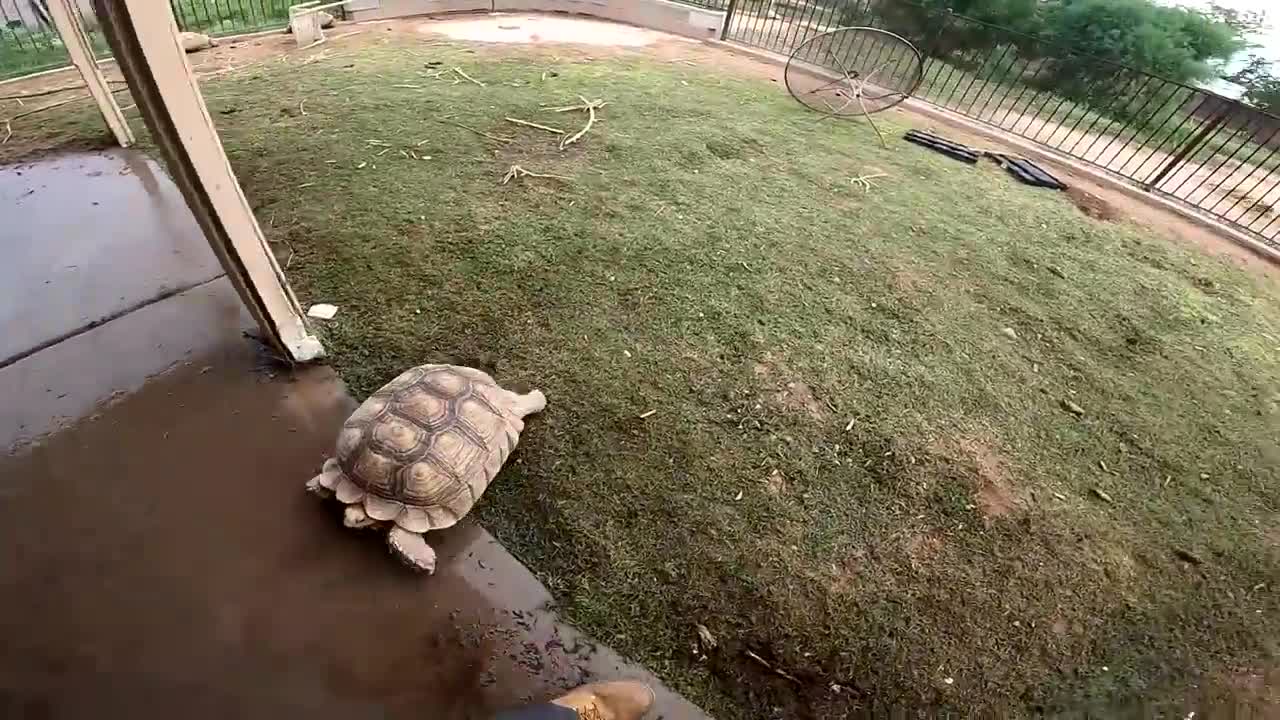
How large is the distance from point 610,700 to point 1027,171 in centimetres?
644

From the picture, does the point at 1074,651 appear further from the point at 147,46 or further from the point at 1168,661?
the point at 147,46

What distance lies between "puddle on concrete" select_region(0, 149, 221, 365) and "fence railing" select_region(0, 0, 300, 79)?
173 centimetres

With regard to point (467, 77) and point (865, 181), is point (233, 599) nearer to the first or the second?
point (865, 181)

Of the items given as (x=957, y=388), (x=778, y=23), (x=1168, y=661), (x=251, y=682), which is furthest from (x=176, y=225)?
(x=778, y=23)

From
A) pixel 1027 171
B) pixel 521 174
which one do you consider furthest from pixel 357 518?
pixel 1027 171

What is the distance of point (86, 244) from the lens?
4305 mm

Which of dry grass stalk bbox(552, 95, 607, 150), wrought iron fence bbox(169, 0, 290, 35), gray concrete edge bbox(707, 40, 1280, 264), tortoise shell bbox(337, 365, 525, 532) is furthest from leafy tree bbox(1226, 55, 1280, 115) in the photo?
wrought iron fence bbox(169, 0, 290, 35)

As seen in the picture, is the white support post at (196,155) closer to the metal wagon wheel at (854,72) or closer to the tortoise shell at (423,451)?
the tortoise shell at (423,451)

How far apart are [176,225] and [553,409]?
3.20 m

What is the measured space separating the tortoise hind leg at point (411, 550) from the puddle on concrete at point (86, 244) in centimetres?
254

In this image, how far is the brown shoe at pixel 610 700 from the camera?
2.34 metres

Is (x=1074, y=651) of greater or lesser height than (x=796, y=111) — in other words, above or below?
below

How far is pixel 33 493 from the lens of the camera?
2.96 m

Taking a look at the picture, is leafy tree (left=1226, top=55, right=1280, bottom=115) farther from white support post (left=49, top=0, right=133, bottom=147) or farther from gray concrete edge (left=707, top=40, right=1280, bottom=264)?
white support post (left=49, top=0, right=133, bottom=147)
